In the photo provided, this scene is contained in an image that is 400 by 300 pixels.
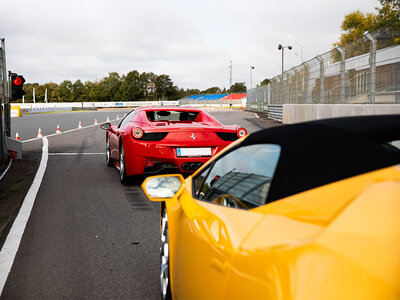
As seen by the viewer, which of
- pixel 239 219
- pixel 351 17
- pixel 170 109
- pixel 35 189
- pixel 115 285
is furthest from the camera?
pixel 351 17

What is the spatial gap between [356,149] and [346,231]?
13.3 inches

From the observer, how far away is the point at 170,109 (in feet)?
26.8

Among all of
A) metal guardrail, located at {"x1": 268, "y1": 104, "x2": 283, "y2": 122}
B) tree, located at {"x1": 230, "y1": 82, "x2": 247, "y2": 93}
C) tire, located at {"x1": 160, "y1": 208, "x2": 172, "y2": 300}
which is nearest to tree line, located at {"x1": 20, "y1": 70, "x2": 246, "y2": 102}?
tree, located at {"x1": 230, "y1": 82, "x2": 247, "y2": 93}

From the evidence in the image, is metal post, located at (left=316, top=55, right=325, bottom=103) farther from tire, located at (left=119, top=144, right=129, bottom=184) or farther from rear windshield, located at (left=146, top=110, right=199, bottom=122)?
tire, located at (left=119, top=144, right=129, bottom=184)

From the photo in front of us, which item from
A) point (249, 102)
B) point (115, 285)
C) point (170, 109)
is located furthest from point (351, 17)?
point (115, 285)

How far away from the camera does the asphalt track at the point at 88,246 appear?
3.52 meters

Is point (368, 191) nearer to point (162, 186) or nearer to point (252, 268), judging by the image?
point (252, 268)

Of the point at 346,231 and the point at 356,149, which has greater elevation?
the point at 356,149

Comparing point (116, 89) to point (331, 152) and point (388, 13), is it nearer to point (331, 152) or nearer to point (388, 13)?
point (388, 13)

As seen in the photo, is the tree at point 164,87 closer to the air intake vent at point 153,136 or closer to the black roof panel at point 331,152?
the air intake vent at point 153,136

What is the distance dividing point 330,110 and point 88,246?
12.8m

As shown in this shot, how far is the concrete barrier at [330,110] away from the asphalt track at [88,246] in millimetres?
6303

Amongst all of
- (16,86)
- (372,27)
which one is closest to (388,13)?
(372,27)

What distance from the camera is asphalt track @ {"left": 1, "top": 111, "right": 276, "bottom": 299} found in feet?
11.6
